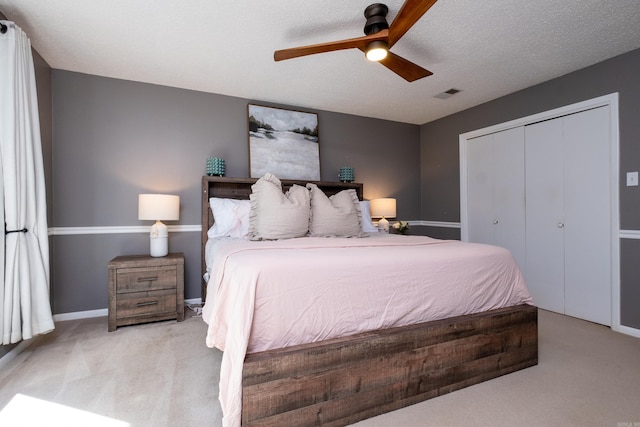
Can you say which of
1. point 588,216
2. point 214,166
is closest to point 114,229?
point 214,166

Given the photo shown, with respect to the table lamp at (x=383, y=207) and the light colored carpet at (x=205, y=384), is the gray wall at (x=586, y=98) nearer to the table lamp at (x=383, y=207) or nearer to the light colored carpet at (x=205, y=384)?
the light colored carpet at (x=205, y=384)

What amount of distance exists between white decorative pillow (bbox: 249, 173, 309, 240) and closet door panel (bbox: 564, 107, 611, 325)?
8.48 feet

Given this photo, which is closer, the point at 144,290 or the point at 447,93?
the point at 144,290

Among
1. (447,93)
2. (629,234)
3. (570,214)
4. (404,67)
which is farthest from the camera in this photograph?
(447,93)

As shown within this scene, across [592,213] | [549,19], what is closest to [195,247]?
[549,19]

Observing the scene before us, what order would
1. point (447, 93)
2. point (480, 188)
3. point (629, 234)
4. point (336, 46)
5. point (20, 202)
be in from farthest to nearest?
1. point (480, 188)
2. point (447, 93)
3. point (629, 234)
4. point (20, 202)
5. point (336, 46)

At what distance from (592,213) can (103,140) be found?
4708 mm

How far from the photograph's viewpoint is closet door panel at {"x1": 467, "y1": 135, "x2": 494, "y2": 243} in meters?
3.74

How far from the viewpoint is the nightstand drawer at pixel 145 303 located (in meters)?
2.58

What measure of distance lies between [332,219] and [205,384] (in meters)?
1.61

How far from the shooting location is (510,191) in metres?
3.51

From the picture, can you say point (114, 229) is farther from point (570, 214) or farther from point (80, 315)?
point (570, 214)

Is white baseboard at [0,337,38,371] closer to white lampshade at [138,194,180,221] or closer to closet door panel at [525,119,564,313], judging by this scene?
white lampshade at [138,194,180,221]

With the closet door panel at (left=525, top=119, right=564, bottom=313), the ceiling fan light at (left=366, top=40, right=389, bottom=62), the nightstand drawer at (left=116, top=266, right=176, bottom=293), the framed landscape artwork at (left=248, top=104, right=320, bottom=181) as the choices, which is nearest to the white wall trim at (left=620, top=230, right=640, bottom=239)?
the closet door panel at (left=525, top=119, right=564, bottom=313)
